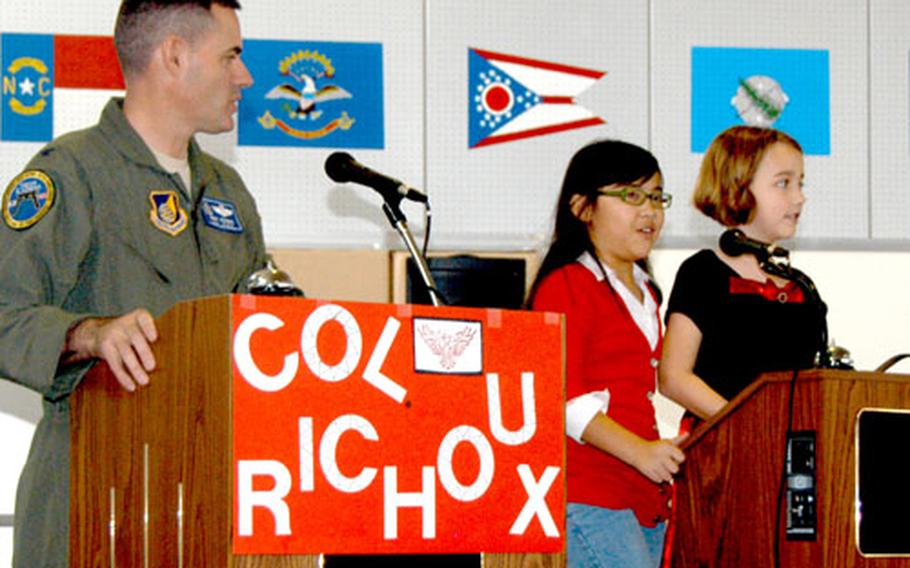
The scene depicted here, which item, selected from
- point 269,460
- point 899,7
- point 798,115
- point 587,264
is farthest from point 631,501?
point 899,7

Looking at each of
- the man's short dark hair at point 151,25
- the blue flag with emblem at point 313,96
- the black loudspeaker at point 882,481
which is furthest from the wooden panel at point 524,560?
the blue flag with emblem at point 313,96

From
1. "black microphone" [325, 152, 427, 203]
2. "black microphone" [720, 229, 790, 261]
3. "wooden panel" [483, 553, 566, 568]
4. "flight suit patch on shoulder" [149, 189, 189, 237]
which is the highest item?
"black microphone" [325, 152, 427, 203]

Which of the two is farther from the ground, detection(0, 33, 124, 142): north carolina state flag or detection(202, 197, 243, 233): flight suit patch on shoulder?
detection(0, 33, 124, 142): north carolina state flag

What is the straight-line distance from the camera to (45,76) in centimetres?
461

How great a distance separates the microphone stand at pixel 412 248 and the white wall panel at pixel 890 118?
294cm

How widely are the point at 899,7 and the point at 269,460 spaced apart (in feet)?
12.9

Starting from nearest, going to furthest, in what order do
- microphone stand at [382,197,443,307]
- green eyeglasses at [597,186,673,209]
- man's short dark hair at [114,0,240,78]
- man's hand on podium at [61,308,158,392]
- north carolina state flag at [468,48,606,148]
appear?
man's hand on podium at [61,308,158,392], microphone stand at [382,197,443,307], man's short dark hair at [114,0,240,78], green eyeglasses at [597,186,673,209], north carolina state flag at [468,48,606,148]

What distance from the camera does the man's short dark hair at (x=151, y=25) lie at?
119 inches

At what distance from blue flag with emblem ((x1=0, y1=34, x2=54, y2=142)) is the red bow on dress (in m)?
2.40

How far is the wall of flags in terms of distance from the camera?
15.3 ft

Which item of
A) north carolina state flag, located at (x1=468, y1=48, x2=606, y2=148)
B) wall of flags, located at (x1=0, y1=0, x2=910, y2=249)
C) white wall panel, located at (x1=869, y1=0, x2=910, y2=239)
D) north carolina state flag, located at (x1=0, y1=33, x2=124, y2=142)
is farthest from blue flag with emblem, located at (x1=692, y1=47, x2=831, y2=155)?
north carolina state flag, located at (x1=0, y1=33, x2=124, y2=142)

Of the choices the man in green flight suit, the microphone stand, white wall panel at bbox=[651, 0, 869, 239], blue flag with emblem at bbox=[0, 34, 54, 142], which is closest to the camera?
the man in green flight suit

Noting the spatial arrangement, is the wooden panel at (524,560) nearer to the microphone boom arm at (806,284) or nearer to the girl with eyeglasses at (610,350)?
the girl with eyeglasses at (610,350)

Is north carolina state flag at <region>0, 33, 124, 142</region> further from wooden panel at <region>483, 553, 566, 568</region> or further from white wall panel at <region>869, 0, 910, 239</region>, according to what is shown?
wooden panel at <region>483, 553, 566, 568</region>
